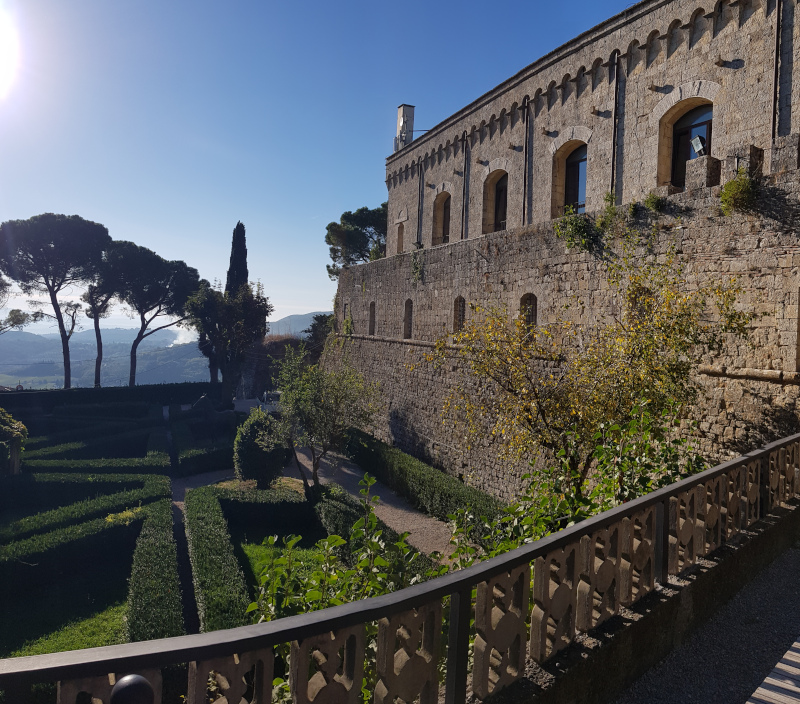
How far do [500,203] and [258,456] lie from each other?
1039cm

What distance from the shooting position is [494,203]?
16500mm

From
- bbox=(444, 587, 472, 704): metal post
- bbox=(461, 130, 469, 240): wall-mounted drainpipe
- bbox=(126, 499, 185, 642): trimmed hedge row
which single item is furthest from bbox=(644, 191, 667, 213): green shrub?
bbox=(461, 130, 469, 240): wall-mounted drainpipe

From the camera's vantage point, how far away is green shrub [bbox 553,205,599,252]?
30.6 feet

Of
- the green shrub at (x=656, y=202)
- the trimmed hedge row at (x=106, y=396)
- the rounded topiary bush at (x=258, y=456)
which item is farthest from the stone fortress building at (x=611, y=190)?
the trimmed hedge row at (x=106, y=396)

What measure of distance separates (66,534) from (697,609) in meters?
10.8

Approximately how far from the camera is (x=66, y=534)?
10.1m

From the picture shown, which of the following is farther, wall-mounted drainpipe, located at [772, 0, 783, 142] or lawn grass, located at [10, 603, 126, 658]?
wall-mounted drainpipe, located at [772, 0, 783, 142]

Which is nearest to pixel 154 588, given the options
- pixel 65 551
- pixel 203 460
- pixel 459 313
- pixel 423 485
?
pixel 65 551

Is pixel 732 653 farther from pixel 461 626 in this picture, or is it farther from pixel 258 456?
pixel 258 456

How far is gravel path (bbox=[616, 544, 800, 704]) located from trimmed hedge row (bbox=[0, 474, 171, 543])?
11.6 metres

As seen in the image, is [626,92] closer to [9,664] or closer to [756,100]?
[756,100]

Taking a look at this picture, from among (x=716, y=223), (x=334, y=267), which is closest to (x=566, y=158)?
(x=716, y=223)

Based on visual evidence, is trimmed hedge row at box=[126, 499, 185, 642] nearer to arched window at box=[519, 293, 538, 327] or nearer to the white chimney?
arched window at box=[519, 293, 538, 327]

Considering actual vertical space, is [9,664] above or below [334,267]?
below
